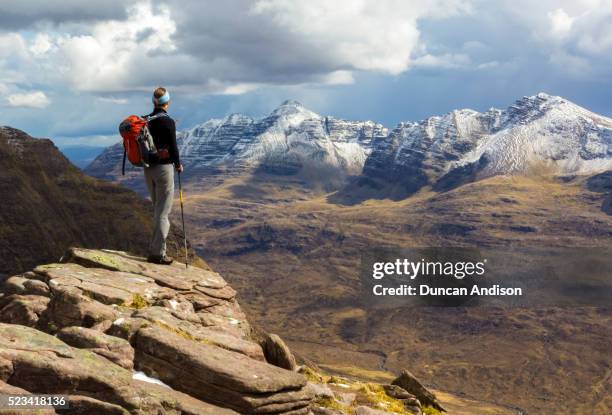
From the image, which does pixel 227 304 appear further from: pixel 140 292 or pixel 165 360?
pixel 165 360

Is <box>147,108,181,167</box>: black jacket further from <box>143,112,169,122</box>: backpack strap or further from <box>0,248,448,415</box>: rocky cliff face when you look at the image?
<box>0,248,448,415</box>: rocky cliff face

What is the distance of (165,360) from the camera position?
26.8 m

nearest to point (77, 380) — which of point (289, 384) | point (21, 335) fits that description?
point (21, 335)

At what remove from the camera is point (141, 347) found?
27125 mm

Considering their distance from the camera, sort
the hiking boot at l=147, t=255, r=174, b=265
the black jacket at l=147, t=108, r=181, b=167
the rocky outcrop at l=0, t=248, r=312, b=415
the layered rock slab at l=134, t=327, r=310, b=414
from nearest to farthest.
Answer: the rocky outcrop at l=0, t=248, r=312, b=415 → the layered rock slab at l=134, t=327, r=310, b=414 → the black jacket at l=147, t=108, r=181, b=167 → the hiking boot at l=147, t=255, r=174, b=265

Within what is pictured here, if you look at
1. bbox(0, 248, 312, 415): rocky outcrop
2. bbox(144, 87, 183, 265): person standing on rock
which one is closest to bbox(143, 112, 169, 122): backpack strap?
bbox(144, 87, 183, 265): person standing on rock

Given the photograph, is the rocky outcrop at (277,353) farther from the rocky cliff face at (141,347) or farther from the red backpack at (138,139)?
the red backpack at (138,139)

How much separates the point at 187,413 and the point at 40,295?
11355mm

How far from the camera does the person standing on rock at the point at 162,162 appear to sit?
35500 mm

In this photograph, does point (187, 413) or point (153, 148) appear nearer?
point (187, 413)

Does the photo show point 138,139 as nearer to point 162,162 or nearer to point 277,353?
point 162,162

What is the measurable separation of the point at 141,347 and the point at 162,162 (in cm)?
1191

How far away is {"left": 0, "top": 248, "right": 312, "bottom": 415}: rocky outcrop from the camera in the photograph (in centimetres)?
2277

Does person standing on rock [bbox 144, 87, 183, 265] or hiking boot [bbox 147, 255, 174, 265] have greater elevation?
person standing on rock [bbox 144, 87, 183, 265]
